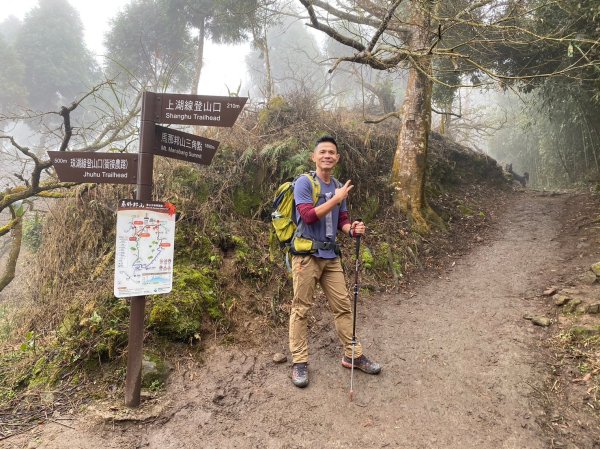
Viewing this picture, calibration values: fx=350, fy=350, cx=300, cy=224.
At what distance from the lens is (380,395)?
3.56m

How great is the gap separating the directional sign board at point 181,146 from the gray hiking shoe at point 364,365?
2.69 m

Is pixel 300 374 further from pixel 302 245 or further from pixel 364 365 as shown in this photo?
pixel 302 245

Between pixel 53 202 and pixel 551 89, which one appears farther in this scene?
pixel 551 89

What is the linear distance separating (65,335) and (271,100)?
21.5 ft

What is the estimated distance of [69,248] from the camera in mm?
5285

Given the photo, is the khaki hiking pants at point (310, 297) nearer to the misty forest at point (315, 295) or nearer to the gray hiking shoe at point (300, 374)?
the gray hiking shoe at point (300, 374)

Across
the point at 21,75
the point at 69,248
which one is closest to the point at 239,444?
the point at 69,248

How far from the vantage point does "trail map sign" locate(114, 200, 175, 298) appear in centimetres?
308

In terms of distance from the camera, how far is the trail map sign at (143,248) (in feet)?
10.1

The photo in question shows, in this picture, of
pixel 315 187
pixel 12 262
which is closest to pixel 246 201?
pixel 315 187

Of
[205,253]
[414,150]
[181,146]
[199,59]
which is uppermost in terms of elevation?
[199,59]

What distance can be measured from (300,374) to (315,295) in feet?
Answer: 6.40

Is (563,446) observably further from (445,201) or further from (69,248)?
(445,201)

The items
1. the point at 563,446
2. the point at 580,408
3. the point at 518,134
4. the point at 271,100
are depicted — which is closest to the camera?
the point at 563,446
